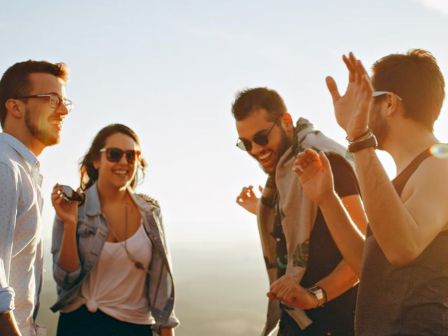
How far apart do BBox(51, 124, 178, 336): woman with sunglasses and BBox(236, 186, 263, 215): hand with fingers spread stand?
94 cm

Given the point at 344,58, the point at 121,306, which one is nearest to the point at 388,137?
the point at 344,58

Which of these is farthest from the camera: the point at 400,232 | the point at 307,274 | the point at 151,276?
the point at 151,276

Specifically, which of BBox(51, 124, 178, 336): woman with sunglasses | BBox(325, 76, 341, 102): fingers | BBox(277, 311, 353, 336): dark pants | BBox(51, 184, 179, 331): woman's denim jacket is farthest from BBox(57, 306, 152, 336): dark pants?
BBox(325, 76, 341, 102): fingers

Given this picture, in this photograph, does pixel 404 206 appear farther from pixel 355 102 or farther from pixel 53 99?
pixel 53 99

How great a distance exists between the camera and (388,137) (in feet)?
9.40

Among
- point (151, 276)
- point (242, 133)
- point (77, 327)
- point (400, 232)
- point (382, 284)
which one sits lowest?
point (77, 327)

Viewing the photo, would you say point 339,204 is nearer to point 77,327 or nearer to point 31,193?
point 31,193

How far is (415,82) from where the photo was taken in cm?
293

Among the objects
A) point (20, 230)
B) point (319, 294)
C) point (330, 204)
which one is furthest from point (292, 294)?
point (20, 230)

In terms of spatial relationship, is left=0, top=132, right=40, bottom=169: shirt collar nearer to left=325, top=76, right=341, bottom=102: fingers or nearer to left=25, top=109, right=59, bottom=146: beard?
left=25, top=109, right=59, bottom=146: beard

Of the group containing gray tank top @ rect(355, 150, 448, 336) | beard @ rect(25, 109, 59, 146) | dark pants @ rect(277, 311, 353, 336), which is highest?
beard @ rect(25, 109, 59, 146)

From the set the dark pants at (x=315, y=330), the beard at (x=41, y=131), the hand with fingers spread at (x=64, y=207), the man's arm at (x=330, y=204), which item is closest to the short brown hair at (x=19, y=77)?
the beard at (x=41, y=131)

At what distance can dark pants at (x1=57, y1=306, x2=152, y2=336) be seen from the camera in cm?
510

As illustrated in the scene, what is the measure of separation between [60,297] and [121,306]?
0.58m
